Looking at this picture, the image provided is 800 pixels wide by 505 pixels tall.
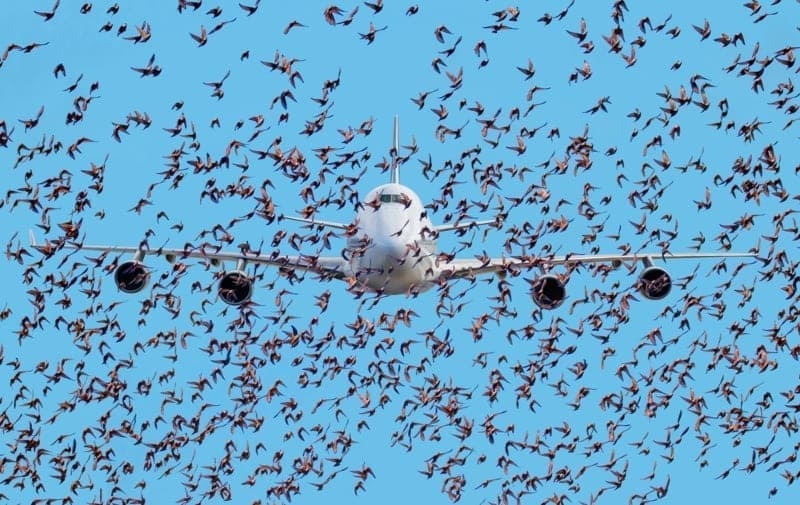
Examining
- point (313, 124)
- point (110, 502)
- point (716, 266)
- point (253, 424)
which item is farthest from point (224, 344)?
Answer: point (716, 266)

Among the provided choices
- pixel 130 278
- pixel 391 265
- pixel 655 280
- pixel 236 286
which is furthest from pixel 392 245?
pixel 655 280

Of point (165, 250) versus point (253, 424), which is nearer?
point (253, 424)

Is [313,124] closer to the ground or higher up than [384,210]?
closer to the ground

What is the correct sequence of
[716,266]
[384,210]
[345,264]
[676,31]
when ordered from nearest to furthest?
1. [676,31]
2. [716,266]
3. [384,210]
4. [345,264]

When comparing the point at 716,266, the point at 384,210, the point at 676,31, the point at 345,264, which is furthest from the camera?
the point at 345,264

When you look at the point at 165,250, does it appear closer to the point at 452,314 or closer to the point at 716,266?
the point at 452,314

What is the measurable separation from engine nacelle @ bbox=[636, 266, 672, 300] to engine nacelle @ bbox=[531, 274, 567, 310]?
9.70ft

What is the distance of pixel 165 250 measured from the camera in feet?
224

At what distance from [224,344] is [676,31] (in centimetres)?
1416

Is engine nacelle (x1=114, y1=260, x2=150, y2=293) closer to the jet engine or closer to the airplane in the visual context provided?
the airplane

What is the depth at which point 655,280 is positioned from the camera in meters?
68.2

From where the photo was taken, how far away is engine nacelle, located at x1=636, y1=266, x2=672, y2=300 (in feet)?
224

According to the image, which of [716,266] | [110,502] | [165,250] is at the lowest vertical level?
[110,502]

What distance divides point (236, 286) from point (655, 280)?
1528cm
